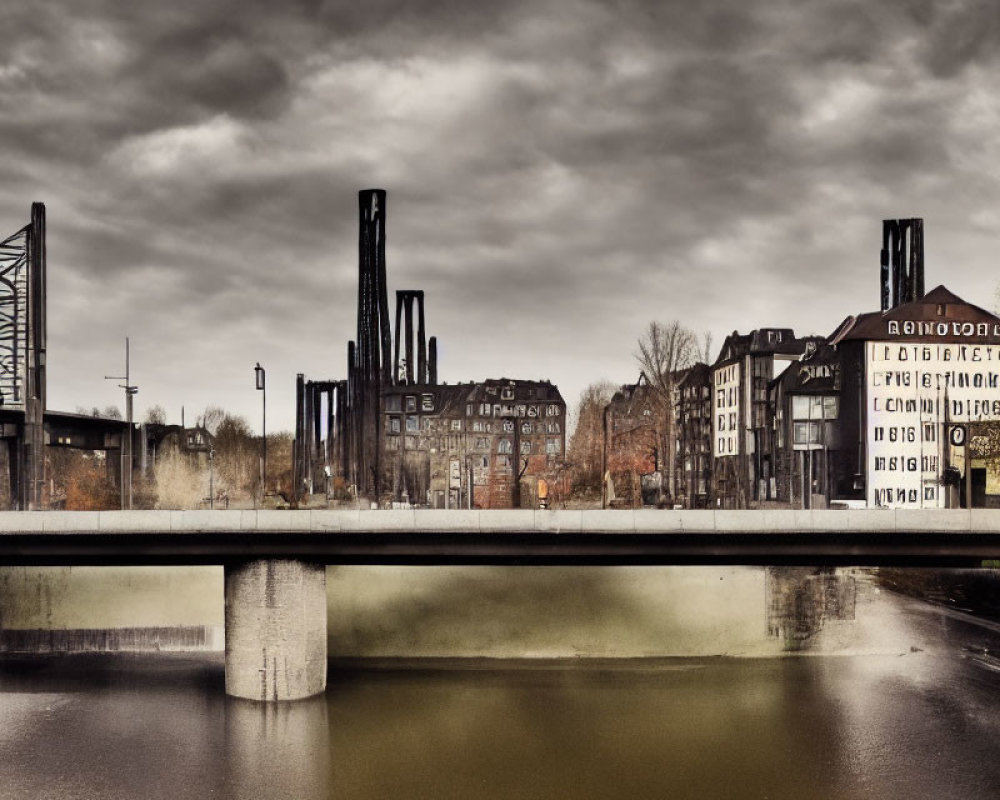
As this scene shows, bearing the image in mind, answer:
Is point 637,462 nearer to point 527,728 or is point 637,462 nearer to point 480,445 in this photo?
point 480,445

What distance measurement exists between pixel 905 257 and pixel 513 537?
6907 centimetres

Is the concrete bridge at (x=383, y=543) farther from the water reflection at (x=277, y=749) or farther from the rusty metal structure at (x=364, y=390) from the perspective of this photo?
the rusty metal structure at (x=364, y=390)

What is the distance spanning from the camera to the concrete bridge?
3528cm

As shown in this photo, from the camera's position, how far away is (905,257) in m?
91.6

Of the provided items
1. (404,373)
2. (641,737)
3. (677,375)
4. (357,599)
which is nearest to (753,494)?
(677,375)

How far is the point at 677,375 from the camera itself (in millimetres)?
78000

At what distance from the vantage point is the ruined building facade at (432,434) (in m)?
102

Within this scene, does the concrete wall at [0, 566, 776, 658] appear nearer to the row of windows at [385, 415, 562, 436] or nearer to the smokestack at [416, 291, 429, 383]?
the smokestack at [416, 291, 429, 383]

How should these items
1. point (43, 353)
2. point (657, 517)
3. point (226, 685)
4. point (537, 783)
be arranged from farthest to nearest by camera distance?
point (43, 353) < point (226, 685) < point (657, 517) < point (537, 783)

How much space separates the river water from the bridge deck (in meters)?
5.32

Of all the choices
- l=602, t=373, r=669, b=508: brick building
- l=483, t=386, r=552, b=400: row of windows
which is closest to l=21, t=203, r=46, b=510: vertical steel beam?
l=602, t=373, r=669, b=508: brick building

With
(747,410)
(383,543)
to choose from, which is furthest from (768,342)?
(383,543)

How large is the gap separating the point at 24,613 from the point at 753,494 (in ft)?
231

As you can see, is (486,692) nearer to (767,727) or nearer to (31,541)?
(767,727)
